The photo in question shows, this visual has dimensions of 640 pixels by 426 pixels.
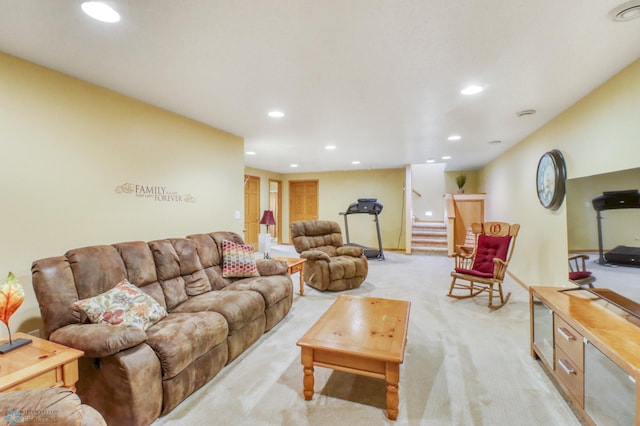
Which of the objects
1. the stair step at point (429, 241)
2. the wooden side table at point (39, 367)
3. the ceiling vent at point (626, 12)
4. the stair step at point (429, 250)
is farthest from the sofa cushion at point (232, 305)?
the stair step at point (429, 241)

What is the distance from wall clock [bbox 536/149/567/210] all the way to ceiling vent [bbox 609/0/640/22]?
190 cm

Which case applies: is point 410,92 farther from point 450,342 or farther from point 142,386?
point 142,386

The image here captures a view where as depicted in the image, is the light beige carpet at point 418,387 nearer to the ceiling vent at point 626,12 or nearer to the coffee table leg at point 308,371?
the coffee table leg at point 308,371

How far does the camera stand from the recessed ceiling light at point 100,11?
1501 millimetres

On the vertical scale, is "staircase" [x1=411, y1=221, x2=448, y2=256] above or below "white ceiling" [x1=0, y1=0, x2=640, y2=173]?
below

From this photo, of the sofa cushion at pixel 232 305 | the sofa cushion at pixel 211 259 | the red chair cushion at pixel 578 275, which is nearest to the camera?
the red chair cushion at pixel 578 275

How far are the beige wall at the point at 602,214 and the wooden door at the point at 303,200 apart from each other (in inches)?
264

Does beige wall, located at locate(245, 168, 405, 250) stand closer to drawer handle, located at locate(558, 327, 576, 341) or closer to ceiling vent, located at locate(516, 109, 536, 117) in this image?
ceiling vent, located at locate(516, 109, 536, 117)

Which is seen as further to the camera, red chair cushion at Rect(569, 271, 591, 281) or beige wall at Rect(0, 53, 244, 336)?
red chair cushion at Rect(569, 271, 591, 281)

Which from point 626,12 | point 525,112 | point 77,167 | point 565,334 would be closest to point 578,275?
point 565,334

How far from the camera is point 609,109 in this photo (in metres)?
2.41

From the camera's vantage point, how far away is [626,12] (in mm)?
1557

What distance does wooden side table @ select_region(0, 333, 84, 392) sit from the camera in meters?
1.33

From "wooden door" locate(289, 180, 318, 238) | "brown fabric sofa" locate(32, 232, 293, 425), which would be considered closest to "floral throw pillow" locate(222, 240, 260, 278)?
"brown fabric sofa" locate(32, 232, 293, 425)
